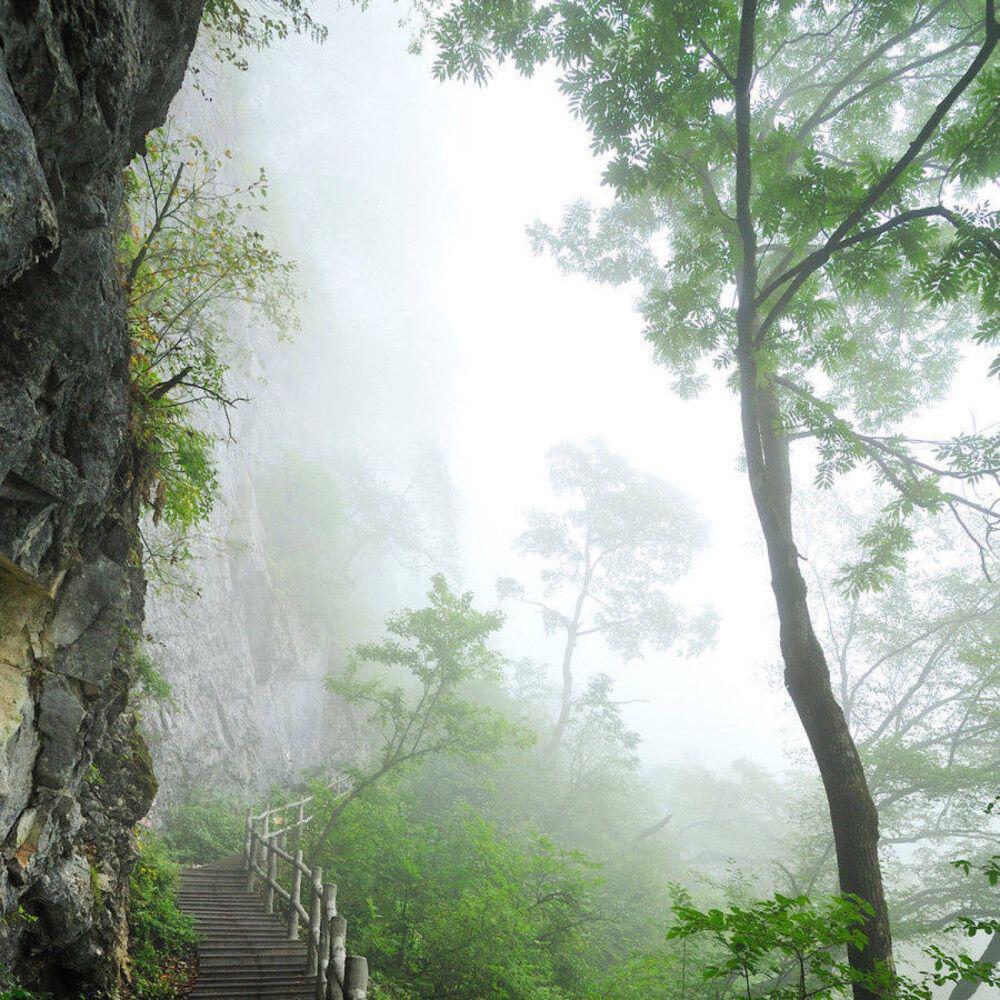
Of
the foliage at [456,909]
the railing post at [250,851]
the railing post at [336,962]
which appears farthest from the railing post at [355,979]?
the railing post at [250,851]

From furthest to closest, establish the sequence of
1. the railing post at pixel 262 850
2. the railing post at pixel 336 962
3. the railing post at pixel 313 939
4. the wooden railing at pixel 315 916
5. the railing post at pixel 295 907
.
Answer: the railing post at pixel 262 850, the railing post at pixel 295 907, the railing post at pixel 313 939, the railing post at pixel 336 962, the wooden railing at pixel 315 916

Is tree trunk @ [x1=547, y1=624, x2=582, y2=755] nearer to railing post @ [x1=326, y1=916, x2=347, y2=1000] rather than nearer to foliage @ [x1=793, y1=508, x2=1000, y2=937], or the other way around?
foliage @ [x1=793, y1=508, x2=1000, y2=937]

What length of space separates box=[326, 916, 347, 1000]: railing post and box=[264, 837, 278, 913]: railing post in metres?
3.29

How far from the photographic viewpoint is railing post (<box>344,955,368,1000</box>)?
5117 millimetres

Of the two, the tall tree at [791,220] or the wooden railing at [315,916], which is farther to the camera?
the wooden railing at [315,916]

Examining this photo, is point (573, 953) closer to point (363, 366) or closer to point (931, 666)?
point (931, 666)

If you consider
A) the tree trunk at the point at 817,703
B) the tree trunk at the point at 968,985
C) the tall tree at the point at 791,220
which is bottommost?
the tree trunk at the point at 968,985

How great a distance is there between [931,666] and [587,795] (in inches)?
426

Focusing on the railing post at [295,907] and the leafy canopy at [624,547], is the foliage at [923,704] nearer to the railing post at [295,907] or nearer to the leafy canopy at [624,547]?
the leafy canopy at [624,547]

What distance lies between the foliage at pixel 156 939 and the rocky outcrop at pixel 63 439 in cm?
60

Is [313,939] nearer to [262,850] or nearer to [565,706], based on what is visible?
[262,850]

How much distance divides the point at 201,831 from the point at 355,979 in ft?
28.7

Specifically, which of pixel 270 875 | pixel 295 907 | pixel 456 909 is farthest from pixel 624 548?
pixel 295 907

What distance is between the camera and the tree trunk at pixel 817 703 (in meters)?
3.71
